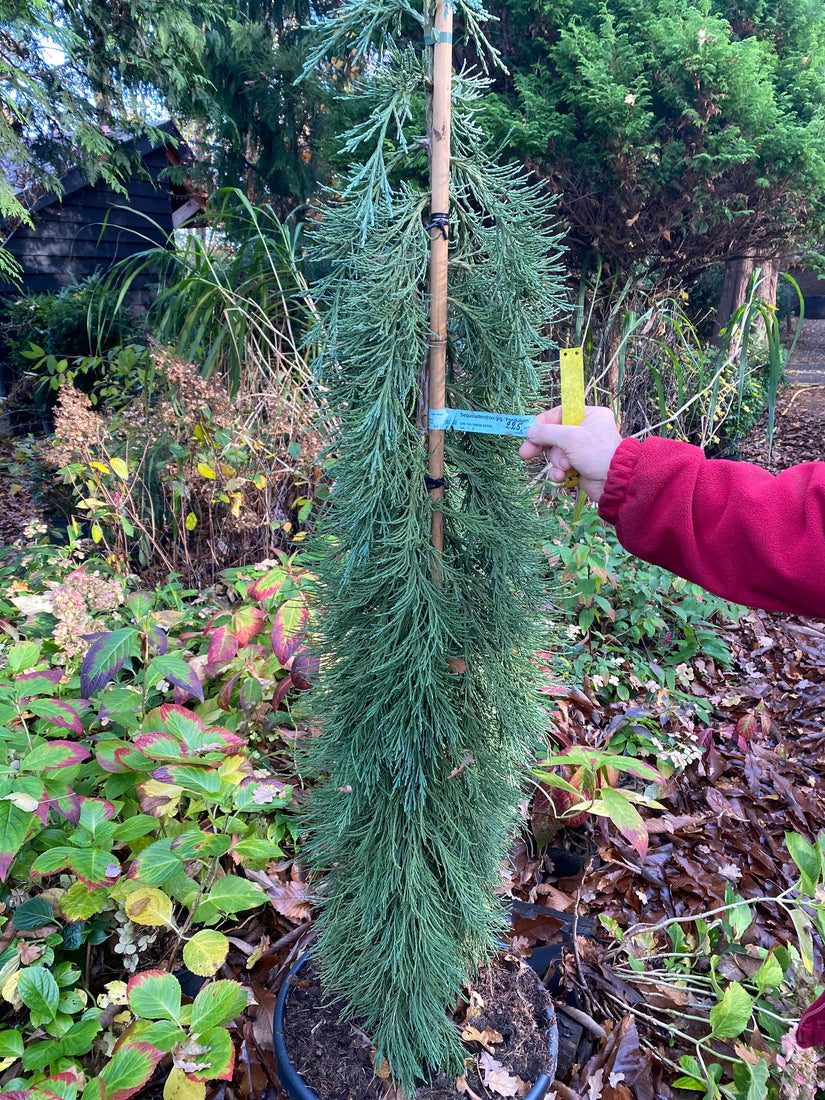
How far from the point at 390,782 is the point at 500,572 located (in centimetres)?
45

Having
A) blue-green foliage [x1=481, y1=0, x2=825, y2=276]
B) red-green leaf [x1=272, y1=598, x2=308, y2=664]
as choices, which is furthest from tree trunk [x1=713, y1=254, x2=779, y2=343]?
red-green leaf [x1=272, y1=598, x2=308, y2=664]

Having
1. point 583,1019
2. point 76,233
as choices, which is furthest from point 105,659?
point 76,233

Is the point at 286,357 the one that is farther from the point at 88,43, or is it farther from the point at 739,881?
the point at 88,43

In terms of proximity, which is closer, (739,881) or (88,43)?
(739,881)

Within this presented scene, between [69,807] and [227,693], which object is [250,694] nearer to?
[227,693]

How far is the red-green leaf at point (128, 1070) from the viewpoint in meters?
1.07

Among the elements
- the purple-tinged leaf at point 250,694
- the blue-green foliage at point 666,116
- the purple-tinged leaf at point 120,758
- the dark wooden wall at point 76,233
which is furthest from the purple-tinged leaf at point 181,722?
the dark wooden wall at point 76,233

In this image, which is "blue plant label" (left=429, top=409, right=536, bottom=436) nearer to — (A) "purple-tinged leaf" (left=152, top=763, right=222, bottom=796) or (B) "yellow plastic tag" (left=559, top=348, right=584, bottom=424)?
(B) "yellow plastic tag" (left=559, top=348, right=584, bottom=424)

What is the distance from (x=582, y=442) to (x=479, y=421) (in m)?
0.21

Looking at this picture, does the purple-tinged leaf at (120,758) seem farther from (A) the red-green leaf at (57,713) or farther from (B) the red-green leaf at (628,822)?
(B) the red-green leaf at (628,822)

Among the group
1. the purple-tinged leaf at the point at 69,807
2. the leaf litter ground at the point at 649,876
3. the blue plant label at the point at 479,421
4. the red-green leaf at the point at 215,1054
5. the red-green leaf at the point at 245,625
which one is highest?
the blue plant label at the point at 479,421

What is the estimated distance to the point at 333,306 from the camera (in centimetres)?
103

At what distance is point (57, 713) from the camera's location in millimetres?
1537

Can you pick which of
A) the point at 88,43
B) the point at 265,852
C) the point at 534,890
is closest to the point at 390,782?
the point at 265,852
